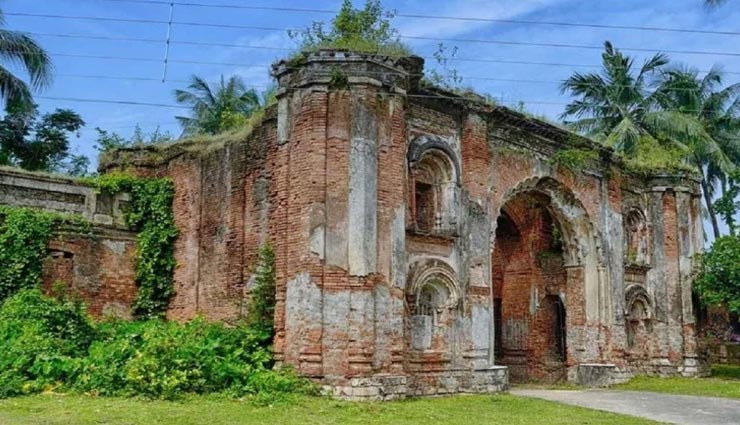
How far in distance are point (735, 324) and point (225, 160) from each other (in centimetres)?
2600

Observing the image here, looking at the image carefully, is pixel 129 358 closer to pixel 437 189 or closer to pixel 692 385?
A: pixel 437 189

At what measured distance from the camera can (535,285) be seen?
21.0 metres

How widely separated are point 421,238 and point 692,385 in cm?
838

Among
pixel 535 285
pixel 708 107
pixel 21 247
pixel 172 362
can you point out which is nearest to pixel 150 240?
A: pixel 21 247

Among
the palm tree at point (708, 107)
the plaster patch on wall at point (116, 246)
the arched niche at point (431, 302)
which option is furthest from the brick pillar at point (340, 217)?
the palm tree at point (708, 107)

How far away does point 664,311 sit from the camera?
72.7 ft

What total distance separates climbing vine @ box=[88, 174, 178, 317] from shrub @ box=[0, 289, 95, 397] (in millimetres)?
1935

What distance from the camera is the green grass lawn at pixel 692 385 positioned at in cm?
1736

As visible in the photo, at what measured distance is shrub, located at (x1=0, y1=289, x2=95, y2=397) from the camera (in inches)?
488

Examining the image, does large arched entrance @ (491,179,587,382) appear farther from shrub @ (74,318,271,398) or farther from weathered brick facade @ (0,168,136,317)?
weathered brick facade @ (0,168,136,317)

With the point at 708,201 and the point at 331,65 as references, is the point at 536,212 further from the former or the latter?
the point at 708,201

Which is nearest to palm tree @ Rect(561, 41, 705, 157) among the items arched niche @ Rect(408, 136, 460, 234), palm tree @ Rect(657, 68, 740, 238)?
A: palm tree @ Rect(657, 68, 740, 238)

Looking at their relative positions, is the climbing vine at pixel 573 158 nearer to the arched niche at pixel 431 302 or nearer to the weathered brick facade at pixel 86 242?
the arched niche at pixel 431 302

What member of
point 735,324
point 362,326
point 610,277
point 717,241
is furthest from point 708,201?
point 362,326
